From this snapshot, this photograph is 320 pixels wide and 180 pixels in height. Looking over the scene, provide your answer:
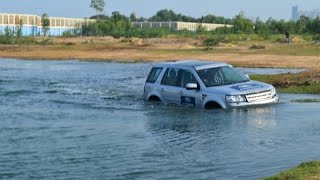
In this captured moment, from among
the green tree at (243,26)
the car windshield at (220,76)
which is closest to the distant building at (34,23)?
the green tree at (243,26)

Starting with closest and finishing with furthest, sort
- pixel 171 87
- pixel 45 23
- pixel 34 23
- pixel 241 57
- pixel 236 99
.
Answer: pixel 236 99, pixel 171 87, pixel 241 57, pixel 45 23, pixel 34 23

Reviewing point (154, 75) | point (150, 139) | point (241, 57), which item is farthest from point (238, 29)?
point (150, 139)

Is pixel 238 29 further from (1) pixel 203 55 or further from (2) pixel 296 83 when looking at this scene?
(2) pixel 296 83

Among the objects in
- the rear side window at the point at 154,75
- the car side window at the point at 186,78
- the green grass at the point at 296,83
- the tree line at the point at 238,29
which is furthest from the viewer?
the tree line at the point at 238,29

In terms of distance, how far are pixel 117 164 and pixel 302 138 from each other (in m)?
4.08

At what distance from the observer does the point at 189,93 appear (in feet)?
60.2

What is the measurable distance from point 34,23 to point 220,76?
4667 inches

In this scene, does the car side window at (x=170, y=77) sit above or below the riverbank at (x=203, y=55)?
above

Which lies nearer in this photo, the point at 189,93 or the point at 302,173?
the point at 302,173

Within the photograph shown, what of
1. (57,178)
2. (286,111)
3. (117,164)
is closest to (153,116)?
(286,111)

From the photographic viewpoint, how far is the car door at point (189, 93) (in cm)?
1809

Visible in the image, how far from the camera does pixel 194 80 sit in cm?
1838

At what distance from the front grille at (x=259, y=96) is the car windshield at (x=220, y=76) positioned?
2.89ft

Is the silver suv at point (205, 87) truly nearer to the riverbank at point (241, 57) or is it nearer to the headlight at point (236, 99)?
the headlight at point (236, 99)
